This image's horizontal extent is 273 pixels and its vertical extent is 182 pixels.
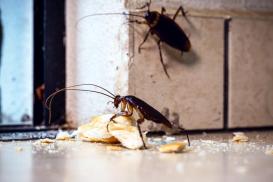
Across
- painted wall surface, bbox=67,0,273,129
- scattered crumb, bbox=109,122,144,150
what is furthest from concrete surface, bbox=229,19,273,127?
scattered crumb, bbox=109,122,144,150

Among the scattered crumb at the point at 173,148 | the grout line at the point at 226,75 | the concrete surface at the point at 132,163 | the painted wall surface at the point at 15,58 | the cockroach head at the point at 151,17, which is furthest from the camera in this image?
the painted wall surface at the point at 15,58

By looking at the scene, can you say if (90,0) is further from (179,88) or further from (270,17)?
(270,17)

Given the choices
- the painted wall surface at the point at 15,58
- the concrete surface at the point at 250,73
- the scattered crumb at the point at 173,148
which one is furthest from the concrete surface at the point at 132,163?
the painted wall surface at the point at 15,58

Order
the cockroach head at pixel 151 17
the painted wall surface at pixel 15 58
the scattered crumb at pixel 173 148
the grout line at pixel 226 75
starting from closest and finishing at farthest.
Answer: the scattered crumb at pixel 173 148
the cockroach head at pixel 151 17
the grout line at pixel 226 75
the painted wall surface at pixel 15 58

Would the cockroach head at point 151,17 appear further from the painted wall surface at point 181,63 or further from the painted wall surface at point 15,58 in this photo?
the painted wall surface at point 15,58

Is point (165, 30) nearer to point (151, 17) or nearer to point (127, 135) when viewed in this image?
point (151, 17)

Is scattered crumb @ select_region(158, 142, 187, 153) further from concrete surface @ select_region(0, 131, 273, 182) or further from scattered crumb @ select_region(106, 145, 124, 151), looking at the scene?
scattered crumb @ select_region(106, 145, 124, 151)

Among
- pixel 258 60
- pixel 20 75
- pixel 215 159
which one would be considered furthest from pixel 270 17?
pixel 20 75
